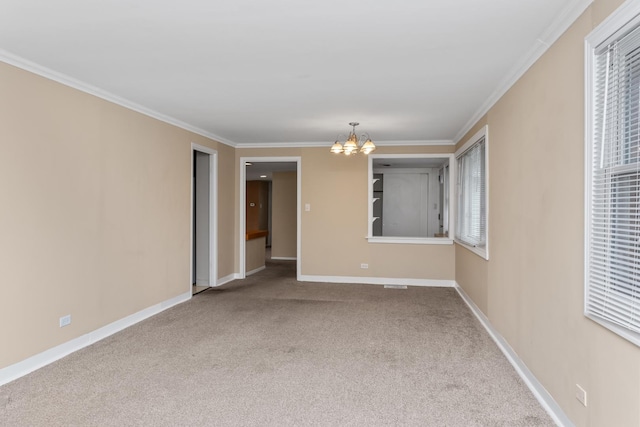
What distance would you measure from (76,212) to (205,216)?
2.79 metres

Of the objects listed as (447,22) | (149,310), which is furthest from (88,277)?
(447,22)

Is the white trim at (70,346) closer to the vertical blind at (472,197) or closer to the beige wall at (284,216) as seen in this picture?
the vertical blind at (472,197)

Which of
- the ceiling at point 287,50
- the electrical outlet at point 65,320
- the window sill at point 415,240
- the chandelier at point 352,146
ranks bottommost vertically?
the electrical outlet at point 65,320

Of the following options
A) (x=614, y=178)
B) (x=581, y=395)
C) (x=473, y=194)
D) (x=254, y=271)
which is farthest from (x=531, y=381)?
(x=254, y=271)

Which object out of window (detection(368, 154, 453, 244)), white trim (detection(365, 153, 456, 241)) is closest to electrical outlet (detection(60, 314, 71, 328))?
white trim (detection(365, 153, 456, 241))

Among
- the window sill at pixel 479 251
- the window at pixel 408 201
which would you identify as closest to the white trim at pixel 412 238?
the window sill at pixel 479 251

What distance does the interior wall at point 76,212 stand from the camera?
3027 mm

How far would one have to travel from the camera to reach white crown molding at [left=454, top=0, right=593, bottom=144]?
2.19 meters

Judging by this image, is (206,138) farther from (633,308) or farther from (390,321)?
(633,308)

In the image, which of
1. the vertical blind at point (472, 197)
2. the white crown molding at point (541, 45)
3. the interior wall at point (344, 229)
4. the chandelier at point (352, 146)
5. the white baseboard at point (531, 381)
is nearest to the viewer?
the white crown molding at point (541, 45)

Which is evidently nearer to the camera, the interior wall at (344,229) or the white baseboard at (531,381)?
the white baseboard at (531,381)

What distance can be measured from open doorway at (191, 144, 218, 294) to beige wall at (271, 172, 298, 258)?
383 cm

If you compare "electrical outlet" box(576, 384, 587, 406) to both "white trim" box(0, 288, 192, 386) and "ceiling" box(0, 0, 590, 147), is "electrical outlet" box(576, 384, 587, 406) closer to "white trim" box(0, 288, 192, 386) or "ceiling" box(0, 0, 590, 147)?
"ceiling" box(0, 0, 590, 147)

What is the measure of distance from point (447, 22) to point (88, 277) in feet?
11.9
